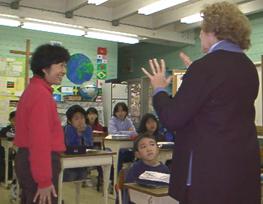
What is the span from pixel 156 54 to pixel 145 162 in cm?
724

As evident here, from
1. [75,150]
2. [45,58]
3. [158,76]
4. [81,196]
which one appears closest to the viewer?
[158,76]

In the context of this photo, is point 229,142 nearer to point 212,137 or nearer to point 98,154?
point 212,137

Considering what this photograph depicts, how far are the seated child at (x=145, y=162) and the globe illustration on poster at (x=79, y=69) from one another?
571cm

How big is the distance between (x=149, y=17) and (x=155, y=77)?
6.91 metres

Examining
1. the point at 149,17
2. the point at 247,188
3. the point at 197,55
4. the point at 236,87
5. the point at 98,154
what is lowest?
the point at 98,154

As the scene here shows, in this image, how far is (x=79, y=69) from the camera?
8898mm

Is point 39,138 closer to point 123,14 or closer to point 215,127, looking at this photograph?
point 215,127

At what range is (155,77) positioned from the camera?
155 centimetres

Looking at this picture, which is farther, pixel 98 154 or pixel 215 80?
pixel 98 154

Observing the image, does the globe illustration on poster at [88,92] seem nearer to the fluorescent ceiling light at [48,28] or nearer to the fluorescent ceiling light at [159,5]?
the fluorescent ceiling light at [48,28]

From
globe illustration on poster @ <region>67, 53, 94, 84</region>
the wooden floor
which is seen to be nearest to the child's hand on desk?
the wooden floor

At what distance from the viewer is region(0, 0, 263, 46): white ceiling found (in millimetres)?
6733

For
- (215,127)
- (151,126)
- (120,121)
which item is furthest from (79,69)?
(215,127)

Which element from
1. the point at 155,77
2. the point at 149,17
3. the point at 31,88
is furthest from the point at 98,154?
the point at 149,17
